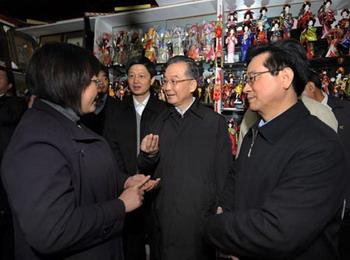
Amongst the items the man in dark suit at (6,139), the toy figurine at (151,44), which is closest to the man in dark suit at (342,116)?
the toy figurine at (151,44)

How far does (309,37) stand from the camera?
2156 millimetres

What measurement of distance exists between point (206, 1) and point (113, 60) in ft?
3.56

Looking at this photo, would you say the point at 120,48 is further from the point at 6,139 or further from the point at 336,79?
the point at 336,79

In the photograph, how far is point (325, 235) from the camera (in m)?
0.96

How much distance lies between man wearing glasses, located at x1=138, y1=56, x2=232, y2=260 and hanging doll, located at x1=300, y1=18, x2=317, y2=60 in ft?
3.30

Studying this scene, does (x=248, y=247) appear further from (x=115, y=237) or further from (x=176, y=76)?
(x=176, y=76)

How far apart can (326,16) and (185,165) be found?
158cm

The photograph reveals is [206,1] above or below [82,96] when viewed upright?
above

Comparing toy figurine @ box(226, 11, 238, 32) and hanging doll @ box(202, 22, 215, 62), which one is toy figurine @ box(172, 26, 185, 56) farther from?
toy figurine @ box(226, 11, 238, 32)

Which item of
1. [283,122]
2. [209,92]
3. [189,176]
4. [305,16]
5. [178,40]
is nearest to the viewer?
[283,122]

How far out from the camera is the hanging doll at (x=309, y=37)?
7.05ft

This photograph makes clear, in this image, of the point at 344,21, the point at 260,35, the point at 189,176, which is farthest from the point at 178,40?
the point at 189,176

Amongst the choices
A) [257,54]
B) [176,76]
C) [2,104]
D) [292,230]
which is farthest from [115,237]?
[2,104]

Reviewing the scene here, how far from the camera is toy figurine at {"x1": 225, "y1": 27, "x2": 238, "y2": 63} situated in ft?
7.66
